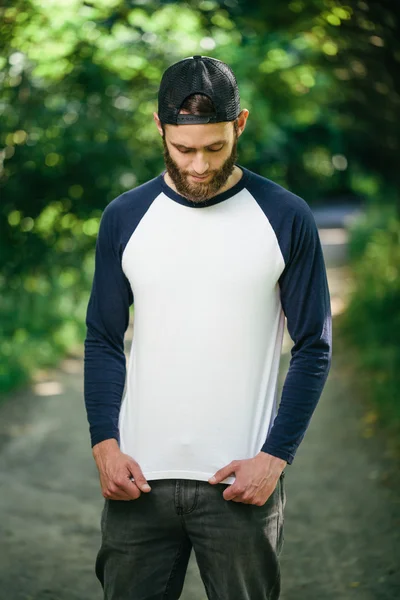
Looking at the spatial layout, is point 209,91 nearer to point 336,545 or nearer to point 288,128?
point 336,545

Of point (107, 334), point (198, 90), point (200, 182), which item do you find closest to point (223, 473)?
point (107, 334)

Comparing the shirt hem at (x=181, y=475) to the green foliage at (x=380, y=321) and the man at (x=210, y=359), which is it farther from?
the green foliage at (x=380, y=321)

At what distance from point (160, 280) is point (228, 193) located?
0.96 ft

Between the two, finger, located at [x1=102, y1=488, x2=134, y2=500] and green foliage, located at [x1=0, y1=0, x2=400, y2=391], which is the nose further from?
green foliage, located at [x1=0, y1=0, x2=400, y2=391]

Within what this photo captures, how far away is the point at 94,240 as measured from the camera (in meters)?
9.25

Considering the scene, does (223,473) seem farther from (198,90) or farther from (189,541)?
(198,90)

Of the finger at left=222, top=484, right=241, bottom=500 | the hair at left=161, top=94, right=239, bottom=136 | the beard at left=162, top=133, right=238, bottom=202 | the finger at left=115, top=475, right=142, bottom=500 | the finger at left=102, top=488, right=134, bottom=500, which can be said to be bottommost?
the finger at left=102, top=488, right=134, bottom=500

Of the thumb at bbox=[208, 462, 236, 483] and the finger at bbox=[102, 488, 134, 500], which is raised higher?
the thumb at bbox=[208, 462, 236, 483]

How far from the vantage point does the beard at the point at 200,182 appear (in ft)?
7.94

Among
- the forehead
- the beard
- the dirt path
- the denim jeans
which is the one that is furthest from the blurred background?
the forehead

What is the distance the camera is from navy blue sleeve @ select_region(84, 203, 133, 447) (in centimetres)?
252

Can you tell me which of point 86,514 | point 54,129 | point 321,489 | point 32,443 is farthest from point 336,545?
point 54,129

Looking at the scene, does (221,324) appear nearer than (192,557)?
Yes

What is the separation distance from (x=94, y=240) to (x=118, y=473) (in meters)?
6.95
